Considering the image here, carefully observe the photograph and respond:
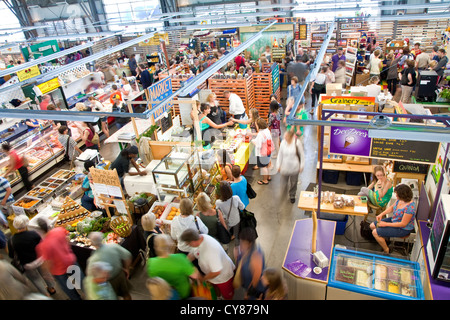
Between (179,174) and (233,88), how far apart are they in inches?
201

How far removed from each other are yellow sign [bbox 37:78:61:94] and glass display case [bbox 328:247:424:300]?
969 cm

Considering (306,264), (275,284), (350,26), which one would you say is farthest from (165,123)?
(350,26)

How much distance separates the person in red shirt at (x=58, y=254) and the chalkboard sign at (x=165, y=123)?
163 inches

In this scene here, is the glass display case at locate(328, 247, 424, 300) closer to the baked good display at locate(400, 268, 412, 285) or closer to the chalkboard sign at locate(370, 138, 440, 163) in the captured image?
the baked good display at locate(400, 268, 412, 285)

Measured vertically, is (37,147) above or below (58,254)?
below

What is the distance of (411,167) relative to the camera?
19.6 feet

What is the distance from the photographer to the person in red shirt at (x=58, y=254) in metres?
4.40

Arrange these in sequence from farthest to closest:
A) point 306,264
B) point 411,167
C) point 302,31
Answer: point 302,31
point 411,167
point 306,264

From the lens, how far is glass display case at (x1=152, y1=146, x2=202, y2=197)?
18.1 ft

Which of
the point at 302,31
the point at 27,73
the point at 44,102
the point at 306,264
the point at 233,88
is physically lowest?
the point at 306,264

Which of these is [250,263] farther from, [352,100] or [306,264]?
[352,100]

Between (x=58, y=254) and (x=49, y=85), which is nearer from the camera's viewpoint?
(x=58, y=254)

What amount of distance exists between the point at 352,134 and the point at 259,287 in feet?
10.6

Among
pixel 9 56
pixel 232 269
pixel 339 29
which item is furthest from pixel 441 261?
pixel 9 56
